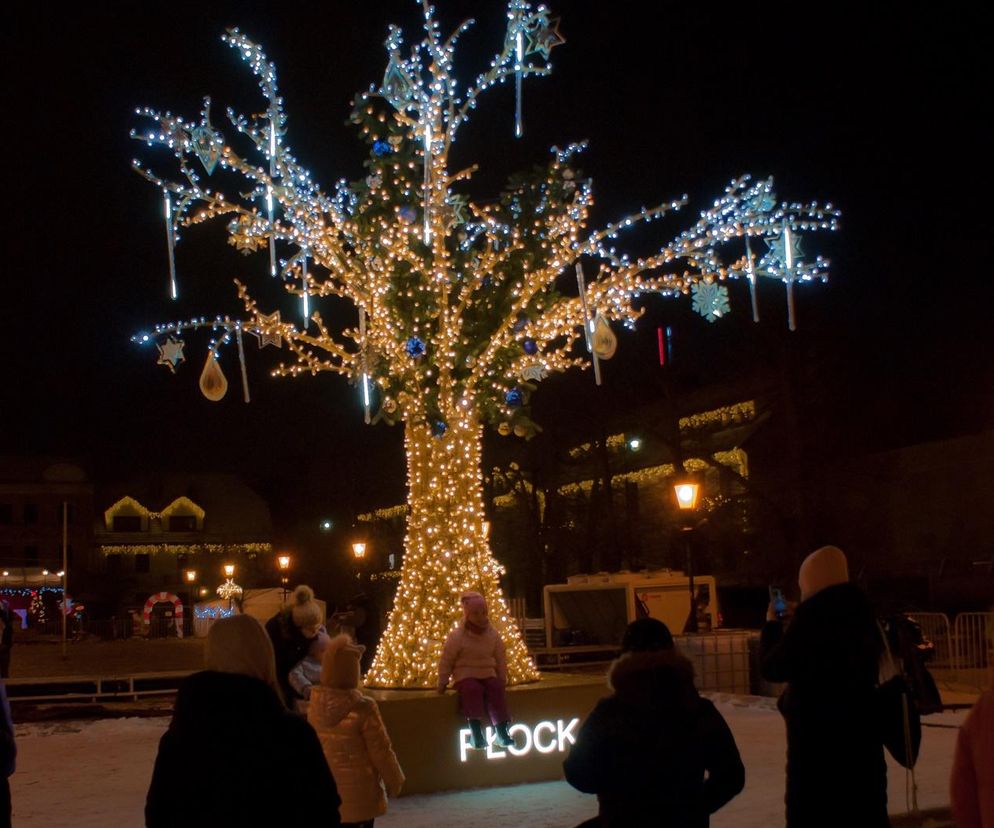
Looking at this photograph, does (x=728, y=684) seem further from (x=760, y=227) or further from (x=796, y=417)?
(x=796, y=417)

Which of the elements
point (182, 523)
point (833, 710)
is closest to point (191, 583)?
point (182, 523)

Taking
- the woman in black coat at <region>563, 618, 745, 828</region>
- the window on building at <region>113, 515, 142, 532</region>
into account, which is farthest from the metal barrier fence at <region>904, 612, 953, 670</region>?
the window on building at <region>113, 515, 142, 532</region>

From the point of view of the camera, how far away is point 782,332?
92.1 feet

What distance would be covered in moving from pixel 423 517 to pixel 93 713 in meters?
10.2

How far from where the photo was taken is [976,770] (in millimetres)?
3336

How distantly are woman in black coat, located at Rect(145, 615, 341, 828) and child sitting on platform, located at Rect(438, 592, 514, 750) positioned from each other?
5844 millimetres

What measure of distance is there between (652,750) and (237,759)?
1408mm

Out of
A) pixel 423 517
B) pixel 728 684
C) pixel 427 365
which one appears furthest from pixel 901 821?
pixel 728 684

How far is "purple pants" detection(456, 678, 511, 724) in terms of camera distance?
955 cm

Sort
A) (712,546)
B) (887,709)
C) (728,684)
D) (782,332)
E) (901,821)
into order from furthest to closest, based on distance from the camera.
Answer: (712,546)
(782,332)
(728,684)
(901,821)
(887,709)

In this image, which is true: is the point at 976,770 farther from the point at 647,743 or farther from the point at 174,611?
the point at 174,611

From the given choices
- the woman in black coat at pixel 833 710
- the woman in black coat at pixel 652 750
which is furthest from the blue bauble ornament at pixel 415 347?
the woman in black coat at pixel 652 750

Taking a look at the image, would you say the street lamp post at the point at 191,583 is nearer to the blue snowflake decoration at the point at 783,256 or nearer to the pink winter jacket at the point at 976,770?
the blue snowflake decoration at the point at 783,256

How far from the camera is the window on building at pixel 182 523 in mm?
76000
